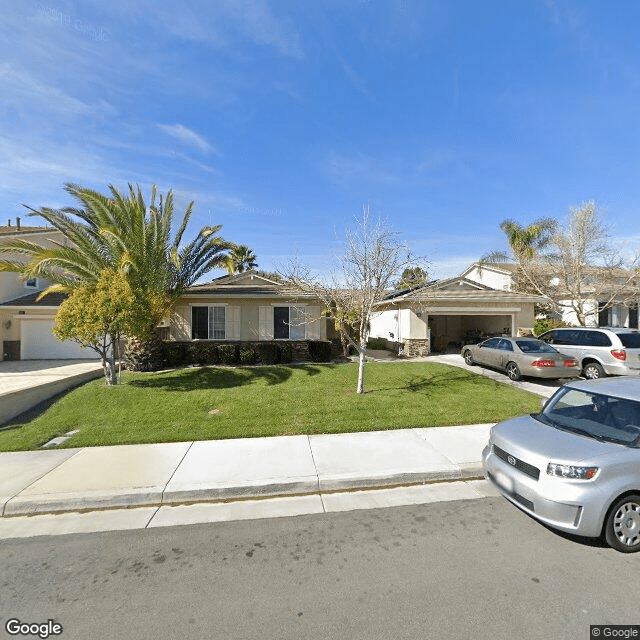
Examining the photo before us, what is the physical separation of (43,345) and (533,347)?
2041 cm

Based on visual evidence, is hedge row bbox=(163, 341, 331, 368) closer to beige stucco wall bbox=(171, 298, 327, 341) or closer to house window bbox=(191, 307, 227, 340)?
house window bbox=(191, 307, 227, 340)

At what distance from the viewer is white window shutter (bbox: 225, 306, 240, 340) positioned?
1537cm

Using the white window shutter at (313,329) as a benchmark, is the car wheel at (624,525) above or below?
below

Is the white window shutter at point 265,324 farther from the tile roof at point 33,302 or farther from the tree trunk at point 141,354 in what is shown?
the tile roof at point 33,302

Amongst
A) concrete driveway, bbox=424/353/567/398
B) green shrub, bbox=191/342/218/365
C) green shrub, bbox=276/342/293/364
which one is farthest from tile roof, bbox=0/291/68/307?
concrete driveway, bbox=424/353/567/398

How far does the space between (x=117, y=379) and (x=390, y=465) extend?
8836mm

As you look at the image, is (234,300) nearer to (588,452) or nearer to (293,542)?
(293,542)

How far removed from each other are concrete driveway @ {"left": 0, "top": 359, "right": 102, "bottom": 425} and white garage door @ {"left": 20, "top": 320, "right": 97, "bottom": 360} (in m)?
0.65

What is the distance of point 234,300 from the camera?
1548 centimetres

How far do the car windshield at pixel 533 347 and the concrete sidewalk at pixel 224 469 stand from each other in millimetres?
5893

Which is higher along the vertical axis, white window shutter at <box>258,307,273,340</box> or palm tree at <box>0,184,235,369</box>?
palm tree at <box>0,184,235,369</box>

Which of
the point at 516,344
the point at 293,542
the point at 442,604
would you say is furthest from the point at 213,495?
the point at 516,344

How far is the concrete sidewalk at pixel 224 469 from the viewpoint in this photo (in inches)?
179

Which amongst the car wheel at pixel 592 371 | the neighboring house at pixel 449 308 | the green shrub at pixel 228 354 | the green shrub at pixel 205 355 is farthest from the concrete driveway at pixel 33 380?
the car wheel at pixel 592 371
